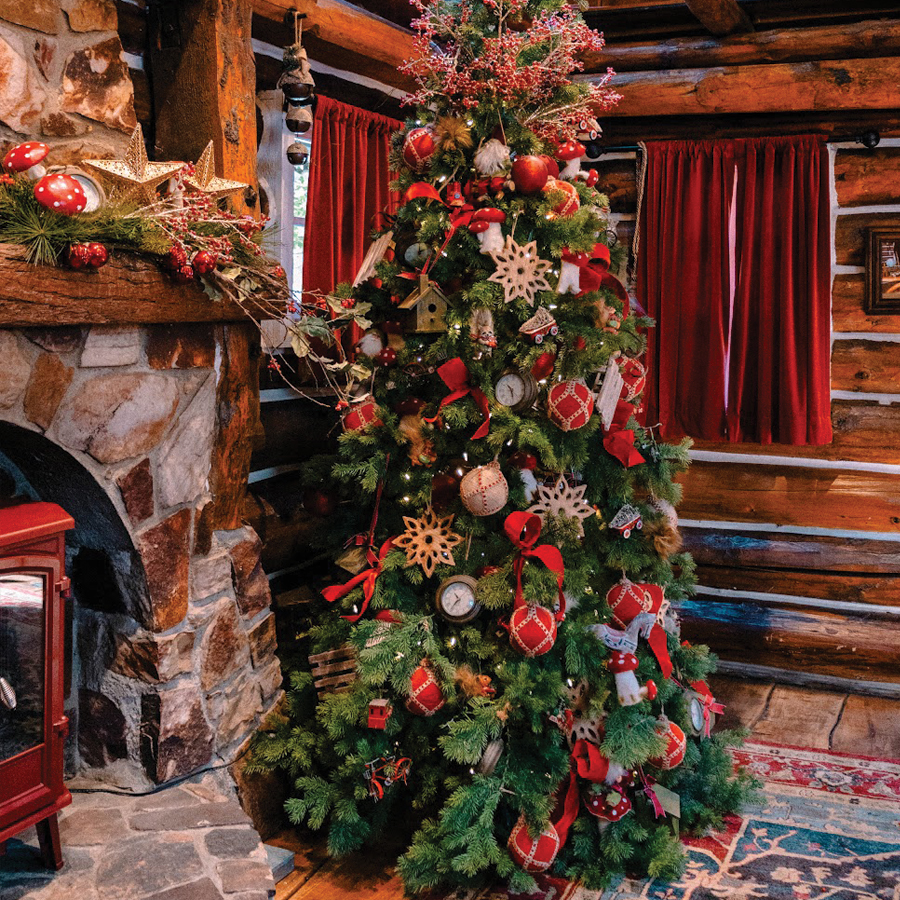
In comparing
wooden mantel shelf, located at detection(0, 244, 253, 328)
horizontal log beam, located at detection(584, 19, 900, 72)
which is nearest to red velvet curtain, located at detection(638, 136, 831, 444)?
horizontal log beam, located at detection(584, 19, 900, 72)

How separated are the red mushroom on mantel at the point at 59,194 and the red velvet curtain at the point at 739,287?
332 centimetres

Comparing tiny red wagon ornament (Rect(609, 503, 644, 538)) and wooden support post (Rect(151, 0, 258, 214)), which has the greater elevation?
wooden support post (Rect(151, 0, 258, 214))

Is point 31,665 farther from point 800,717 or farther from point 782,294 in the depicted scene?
point 782,294

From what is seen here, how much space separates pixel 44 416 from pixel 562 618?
1.62m

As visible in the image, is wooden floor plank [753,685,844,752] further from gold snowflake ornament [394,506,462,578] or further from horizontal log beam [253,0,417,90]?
horizontal log beam [253,0,417,90]

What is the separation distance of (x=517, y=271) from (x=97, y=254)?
126 centimetres

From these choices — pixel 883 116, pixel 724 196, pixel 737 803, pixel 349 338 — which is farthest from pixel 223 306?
pixel 883 116

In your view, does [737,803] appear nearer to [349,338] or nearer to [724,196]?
[349,338]

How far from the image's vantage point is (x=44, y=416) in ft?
7.99

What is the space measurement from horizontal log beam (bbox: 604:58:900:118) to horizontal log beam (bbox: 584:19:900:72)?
0.19 feet

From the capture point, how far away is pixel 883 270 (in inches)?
188

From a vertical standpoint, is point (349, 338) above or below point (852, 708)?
above

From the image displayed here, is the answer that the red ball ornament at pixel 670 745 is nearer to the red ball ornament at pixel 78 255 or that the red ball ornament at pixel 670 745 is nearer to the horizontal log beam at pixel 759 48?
the red ball ornament at pixel 78 255

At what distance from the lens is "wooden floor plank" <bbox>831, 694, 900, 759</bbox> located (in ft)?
13.5
